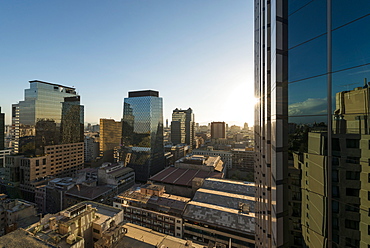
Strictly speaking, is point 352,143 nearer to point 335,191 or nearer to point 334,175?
point 334,175

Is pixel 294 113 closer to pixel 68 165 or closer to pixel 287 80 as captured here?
pixel 287 80

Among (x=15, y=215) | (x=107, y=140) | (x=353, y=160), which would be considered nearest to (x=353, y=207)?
(x=353, y=160)

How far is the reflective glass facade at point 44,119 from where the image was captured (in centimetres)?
8988

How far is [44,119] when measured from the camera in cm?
9438

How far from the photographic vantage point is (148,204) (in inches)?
1746

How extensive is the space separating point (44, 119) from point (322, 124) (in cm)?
12373

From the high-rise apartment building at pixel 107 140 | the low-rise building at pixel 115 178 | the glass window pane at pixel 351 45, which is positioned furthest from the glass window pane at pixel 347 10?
the high-rise apartment building at pixel 107 140

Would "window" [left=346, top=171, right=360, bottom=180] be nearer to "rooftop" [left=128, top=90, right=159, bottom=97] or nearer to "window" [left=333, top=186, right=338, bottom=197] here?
"window" [left=333, top=186, right=338, bottom=197]

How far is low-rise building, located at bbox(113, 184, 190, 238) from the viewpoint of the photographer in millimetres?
39094

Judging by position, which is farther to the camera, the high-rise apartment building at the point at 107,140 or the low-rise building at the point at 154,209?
A: the high-rise apartment building at the point at 107,140

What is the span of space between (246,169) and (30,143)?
414 ft

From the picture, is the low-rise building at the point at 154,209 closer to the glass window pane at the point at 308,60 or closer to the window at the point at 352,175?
the window at the point at 352,175

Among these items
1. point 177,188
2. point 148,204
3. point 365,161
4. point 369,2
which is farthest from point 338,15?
point 177,188

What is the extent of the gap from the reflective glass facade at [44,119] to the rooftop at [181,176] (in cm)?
6504
